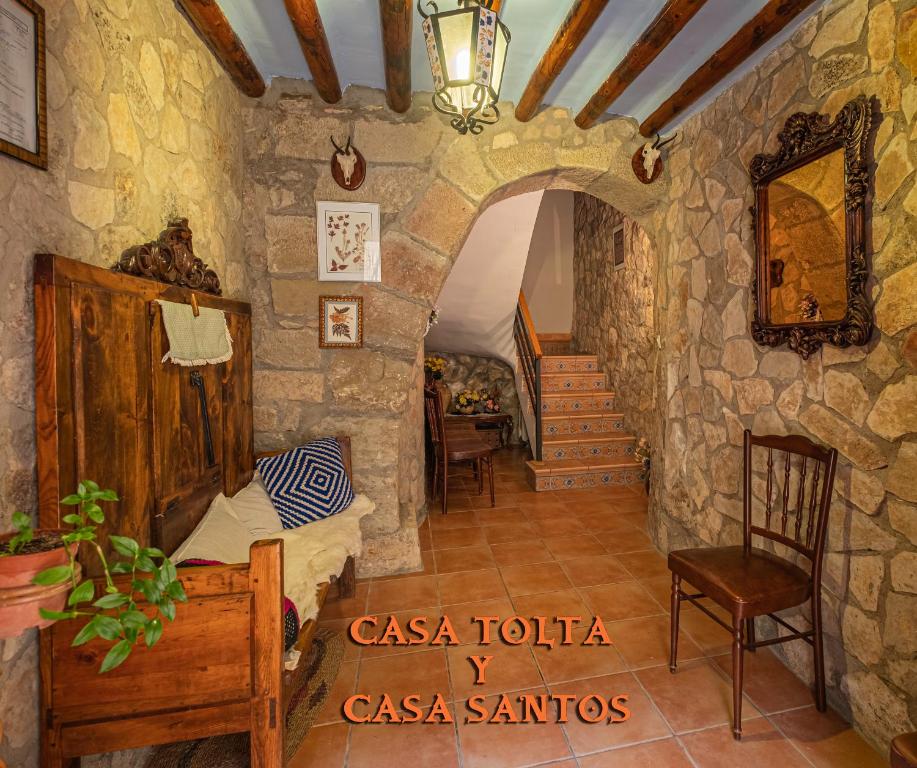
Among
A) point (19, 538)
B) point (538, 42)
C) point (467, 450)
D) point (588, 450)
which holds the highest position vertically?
point (538, 42)

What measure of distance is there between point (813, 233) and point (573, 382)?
3.10 m

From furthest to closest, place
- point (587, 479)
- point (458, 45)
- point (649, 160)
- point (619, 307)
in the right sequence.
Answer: point (619, 307) → point (587, 479) → point (649, 160) → point (458, 45)

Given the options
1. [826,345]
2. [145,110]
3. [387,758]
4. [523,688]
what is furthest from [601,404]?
[145,110]

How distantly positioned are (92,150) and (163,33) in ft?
2.24

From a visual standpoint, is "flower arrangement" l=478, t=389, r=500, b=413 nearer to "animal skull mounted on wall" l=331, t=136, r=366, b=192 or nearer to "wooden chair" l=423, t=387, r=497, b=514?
"wooden chair" l=423, t=387, r=497, b=514

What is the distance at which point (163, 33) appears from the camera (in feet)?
5.24

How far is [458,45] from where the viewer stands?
1.43 metres

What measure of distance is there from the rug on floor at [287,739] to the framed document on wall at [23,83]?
1486 mm

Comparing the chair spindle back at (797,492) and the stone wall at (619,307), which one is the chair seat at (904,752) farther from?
the stone wall at (619,307)

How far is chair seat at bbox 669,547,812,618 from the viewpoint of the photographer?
1463 mm

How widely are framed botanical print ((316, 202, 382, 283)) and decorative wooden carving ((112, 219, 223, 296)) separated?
64 cm

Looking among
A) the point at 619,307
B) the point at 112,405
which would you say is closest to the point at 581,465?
the point at 619,307

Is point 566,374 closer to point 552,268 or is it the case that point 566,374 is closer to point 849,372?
point 552,268

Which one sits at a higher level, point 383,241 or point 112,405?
point 383,241
